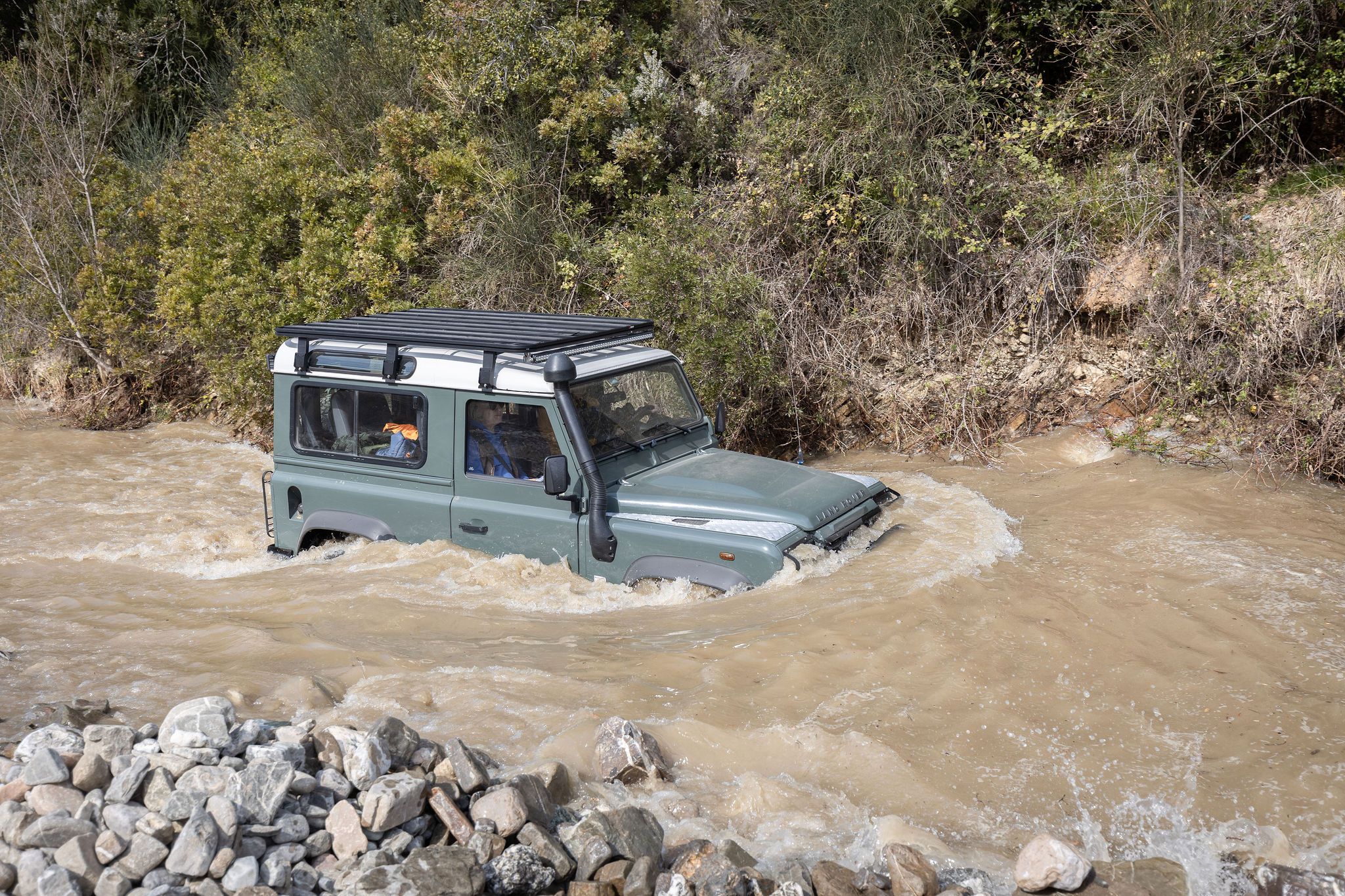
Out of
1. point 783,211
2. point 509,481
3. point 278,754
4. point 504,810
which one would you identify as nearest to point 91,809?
point 278,754

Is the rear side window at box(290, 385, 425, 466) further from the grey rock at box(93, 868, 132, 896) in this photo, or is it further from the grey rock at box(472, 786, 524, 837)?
the grey rock at box(93, 868, 132, 896)

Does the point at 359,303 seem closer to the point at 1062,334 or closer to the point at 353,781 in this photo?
the point at 1062,334

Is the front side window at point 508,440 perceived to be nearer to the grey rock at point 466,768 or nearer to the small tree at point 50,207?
the grey rock at point 466,768

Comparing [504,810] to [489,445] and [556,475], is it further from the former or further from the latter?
[489,445]

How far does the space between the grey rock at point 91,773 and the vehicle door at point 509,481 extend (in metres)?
2.37

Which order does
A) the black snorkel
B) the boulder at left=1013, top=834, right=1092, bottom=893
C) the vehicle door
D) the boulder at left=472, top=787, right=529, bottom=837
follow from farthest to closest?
the vehicle door < the black snorkel < the boulder at left=472, top=787, right=529, bottom=837 < the boulder at left=1013, top=834, right=1092, bottom=893

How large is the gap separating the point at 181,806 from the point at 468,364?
2863 mm

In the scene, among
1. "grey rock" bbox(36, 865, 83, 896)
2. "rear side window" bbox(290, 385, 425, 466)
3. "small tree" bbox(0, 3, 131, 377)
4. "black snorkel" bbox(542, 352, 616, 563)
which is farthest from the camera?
"small tree" bbox(0, 3, 131, 377)

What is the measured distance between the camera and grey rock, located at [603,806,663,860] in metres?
3.05

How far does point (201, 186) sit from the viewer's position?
449 inches

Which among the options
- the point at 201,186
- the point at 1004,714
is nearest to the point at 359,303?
the point at 201,186

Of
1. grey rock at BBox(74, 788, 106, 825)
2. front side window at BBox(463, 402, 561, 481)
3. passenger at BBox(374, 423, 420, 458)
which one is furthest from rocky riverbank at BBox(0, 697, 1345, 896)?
passenger at BBox(374, 423, 420, 458)

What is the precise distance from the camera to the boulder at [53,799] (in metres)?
2.94

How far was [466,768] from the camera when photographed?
326cm
